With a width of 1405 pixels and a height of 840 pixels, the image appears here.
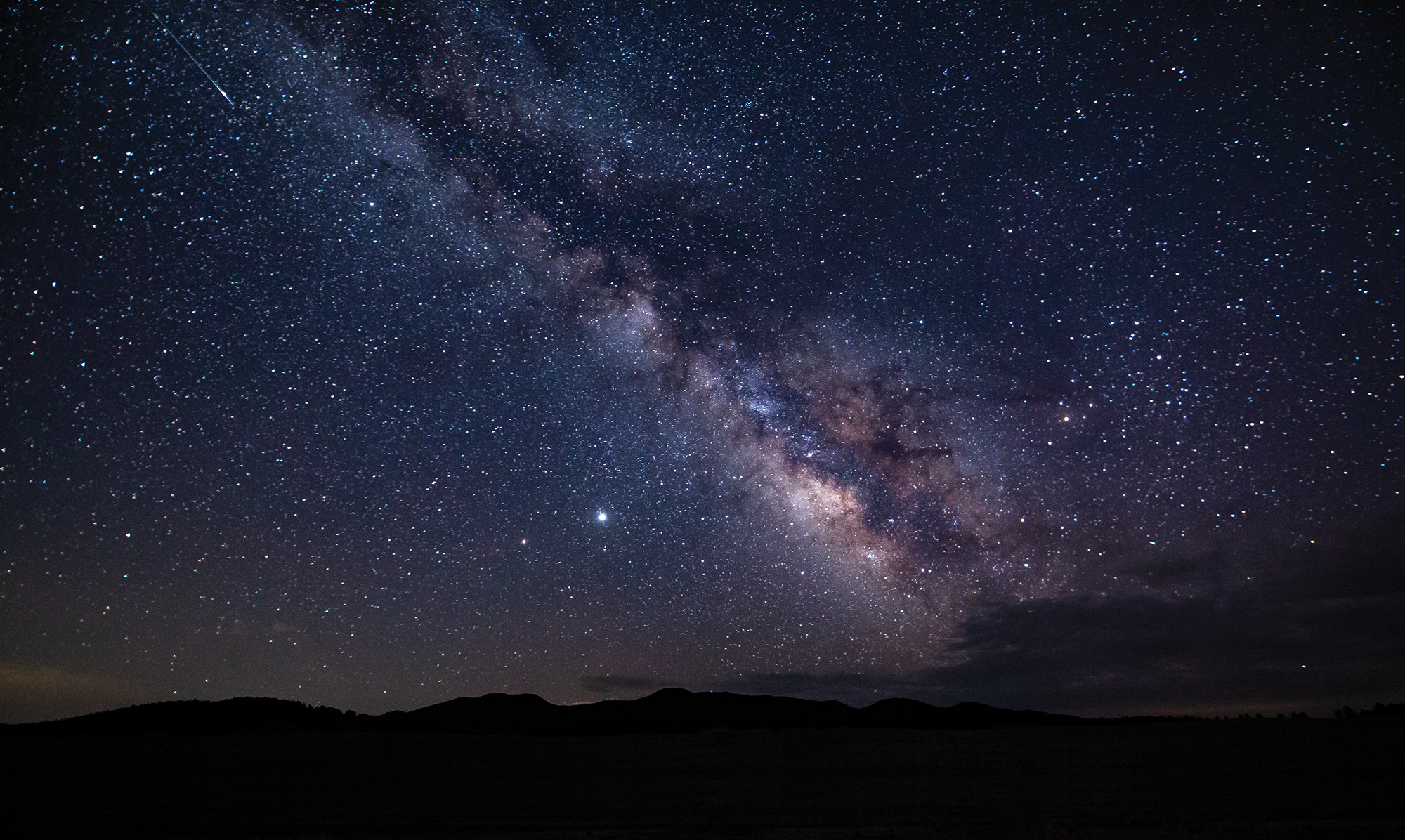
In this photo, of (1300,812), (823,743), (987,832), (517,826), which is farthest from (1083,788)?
(517,826)

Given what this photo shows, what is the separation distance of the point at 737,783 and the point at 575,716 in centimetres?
3227

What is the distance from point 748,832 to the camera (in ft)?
40.2

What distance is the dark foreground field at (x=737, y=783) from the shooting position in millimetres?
12938

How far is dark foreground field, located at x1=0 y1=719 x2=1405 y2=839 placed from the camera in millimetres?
12938

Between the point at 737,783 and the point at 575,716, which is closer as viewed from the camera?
the point at 737,783

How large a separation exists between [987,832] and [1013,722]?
3061cm

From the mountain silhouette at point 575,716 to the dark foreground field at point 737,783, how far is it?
990 cm

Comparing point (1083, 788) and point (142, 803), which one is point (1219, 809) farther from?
point (142, 803)

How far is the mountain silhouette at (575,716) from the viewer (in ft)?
113

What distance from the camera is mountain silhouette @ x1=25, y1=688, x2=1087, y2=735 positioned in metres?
34.4

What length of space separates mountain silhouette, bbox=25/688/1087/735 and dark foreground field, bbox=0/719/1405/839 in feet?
32.5

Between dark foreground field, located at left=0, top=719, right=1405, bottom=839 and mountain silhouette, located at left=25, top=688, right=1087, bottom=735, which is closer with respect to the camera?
dark foreground field, located at left=0, top=719, right=1405, bottom=839

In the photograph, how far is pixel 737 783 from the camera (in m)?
16.4

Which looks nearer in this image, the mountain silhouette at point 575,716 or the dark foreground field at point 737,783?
the dark foreground field at point 737,783
